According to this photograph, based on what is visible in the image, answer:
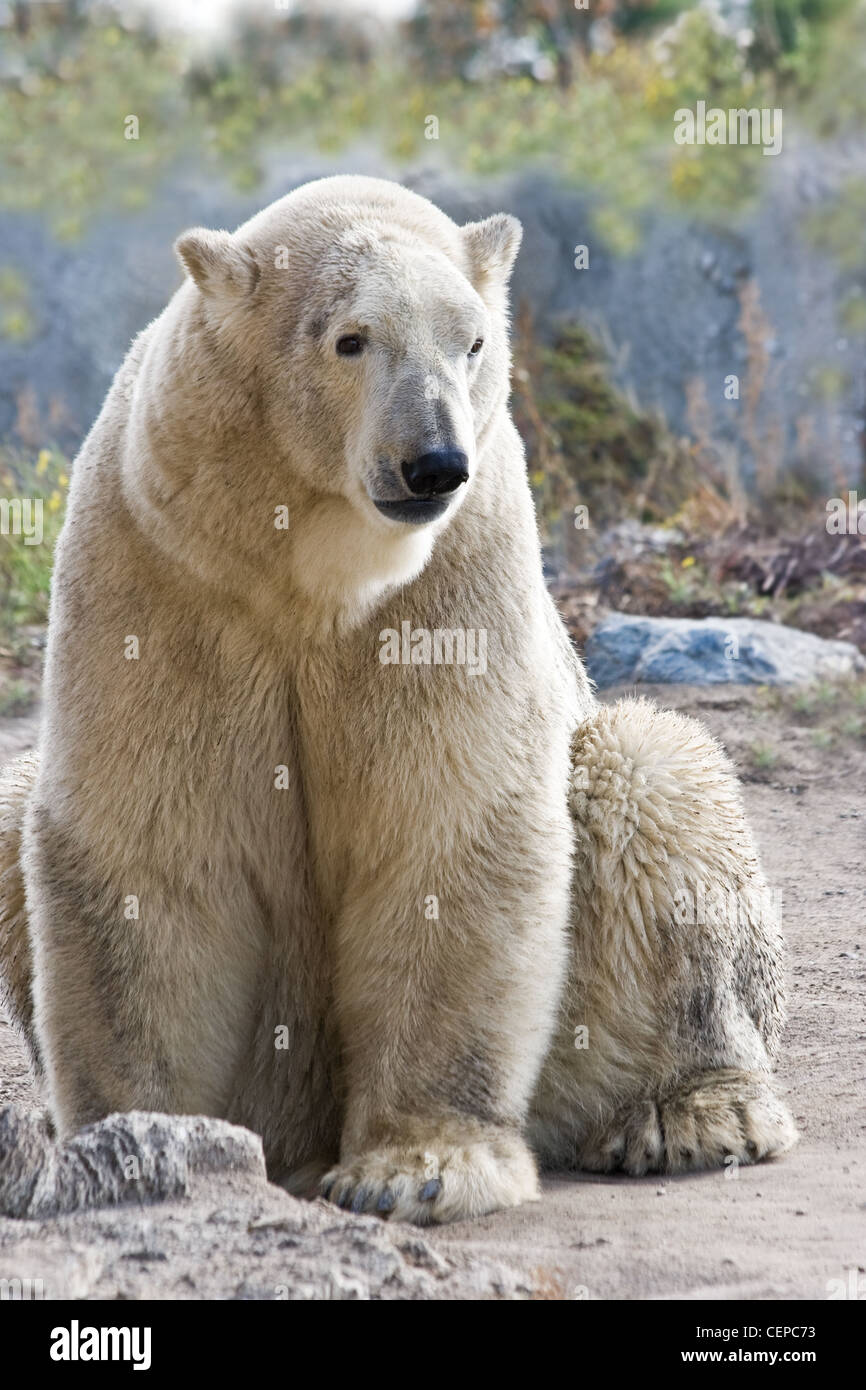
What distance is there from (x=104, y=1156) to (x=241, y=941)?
0.98 meters

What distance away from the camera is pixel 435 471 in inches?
167

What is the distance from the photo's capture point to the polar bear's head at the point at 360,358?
4332mm

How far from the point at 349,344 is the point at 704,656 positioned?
5.80 m

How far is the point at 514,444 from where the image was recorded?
519 centimetres

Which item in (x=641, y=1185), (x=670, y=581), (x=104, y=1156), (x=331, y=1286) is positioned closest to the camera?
(x=331, y=1286)

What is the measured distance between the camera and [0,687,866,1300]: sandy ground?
3939 mm

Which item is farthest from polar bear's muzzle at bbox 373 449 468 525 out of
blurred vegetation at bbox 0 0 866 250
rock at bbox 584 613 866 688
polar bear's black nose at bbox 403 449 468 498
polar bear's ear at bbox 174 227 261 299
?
blurred vegetation at bbox 0 0 866 250

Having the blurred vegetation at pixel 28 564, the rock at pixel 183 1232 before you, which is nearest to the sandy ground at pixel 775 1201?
the rock at pixel 183 1232

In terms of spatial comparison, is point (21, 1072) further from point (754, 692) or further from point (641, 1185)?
point (754, 692)

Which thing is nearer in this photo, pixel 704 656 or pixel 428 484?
pixel 428 484

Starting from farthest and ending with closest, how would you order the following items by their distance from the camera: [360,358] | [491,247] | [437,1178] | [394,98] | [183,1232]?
[394,98] → [491,247] → [437,1178] → [360,358] → [183,1232]

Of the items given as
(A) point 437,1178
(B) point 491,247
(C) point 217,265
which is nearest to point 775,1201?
(A) point 437,1178

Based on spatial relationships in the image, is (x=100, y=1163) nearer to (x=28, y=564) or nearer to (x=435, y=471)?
(x=435, y=471)

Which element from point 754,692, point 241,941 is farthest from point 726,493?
point 241,941
